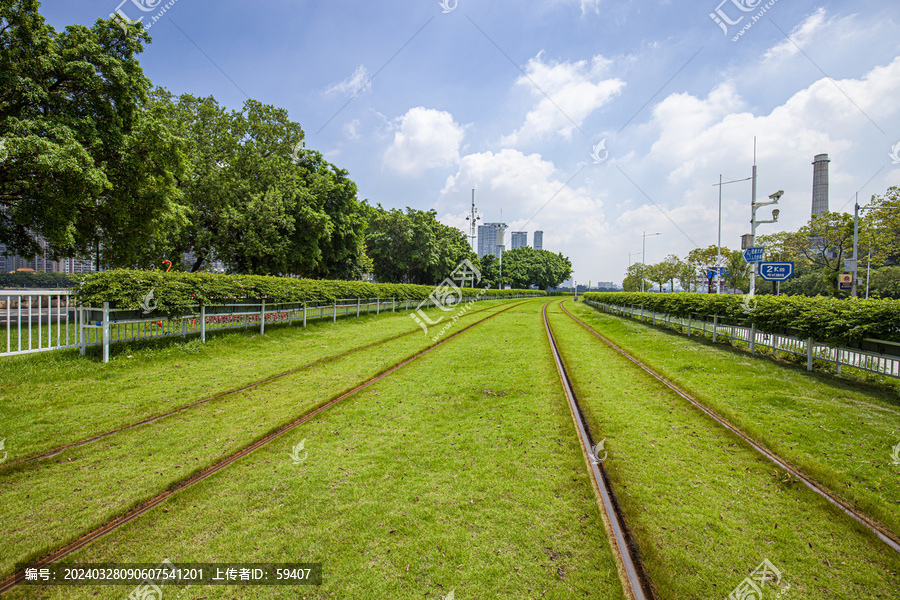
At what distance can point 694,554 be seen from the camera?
2611 millimetres

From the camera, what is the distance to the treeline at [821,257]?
22.3 m

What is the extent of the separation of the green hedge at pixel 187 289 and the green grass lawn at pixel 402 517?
720cm

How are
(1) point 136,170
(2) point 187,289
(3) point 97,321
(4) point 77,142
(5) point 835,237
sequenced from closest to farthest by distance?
(3) point 97,321, (2) point 187,289, (4) point 77,142, (1) point 136,170, (5) point 835,237

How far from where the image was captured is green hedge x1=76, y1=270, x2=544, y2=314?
8148 mm

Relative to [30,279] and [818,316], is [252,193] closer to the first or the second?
[818,316]

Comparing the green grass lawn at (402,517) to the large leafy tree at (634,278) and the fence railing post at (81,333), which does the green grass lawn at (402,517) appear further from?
the large leafy tree at (634,278)

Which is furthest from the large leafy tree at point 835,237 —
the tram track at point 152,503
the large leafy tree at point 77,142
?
the large leafy tree at point 77,142

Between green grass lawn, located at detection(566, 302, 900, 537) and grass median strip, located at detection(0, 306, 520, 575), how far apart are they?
667cm

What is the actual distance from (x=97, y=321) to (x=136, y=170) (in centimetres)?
1197

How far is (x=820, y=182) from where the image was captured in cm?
10031

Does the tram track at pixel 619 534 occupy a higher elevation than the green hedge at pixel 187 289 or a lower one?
lower

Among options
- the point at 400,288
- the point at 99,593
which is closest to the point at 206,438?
the point at 99,593

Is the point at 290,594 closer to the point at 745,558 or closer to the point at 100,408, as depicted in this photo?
the point at 745,558

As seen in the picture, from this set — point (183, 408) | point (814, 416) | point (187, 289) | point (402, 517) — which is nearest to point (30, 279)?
point (187, 289)
